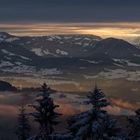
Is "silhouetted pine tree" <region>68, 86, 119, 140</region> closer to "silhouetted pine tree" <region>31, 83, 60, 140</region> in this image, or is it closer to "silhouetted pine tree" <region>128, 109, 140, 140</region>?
"silhouetted pine tree" <region>31, 83, 60, 140</region>

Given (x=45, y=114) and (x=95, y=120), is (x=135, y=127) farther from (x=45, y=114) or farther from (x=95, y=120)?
(x=45, y=114)

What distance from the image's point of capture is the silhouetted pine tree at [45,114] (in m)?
68.5

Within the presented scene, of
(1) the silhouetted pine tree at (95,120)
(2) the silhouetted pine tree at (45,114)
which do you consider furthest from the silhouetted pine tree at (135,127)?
(2) the silhouetted pine tree at (45,114)

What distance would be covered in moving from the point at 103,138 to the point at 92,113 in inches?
103

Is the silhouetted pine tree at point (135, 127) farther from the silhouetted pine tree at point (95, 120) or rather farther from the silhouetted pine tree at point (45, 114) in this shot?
the silhouetted pine tree at point (45, 114)

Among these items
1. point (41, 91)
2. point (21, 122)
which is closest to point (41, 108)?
point (41, 91)

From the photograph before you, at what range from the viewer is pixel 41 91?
68375mm

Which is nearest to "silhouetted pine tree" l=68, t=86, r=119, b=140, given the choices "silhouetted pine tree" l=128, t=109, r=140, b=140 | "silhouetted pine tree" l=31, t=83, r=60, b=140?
"silhouetted pine tree" l=31, t=83, r=60, b=140

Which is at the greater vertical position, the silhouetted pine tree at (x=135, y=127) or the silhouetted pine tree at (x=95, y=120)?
the silhouetted pine tree at (x=95, y=120)

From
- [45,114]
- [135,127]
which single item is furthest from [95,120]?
[45,114]

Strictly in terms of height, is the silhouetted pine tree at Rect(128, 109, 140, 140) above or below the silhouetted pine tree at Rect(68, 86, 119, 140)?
below

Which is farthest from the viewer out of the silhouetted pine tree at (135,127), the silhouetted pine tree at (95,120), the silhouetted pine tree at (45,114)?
the silhouetted pine tree at (135,127)

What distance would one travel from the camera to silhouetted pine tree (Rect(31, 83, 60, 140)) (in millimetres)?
68500

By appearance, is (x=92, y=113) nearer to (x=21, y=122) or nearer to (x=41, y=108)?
(x=41, y=108)
